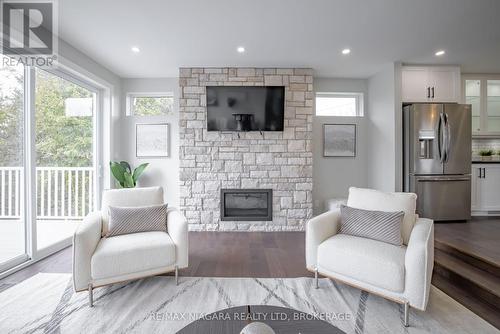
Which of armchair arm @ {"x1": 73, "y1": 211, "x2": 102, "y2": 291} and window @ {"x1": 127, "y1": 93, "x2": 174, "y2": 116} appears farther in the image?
window @ {"x1": 127, "y1": 93, "x2": 174, "y2": 116}

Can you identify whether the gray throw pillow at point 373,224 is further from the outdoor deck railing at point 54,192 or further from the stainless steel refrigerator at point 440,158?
the outdoor deck railing at point 54,192

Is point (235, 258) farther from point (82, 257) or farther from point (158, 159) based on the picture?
point (158, 159)

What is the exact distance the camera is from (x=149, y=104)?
14.7 ft

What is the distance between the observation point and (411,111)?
11.9 feet

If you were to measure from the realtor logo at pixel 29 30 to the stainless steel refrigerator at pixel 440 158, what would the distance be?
4.85m

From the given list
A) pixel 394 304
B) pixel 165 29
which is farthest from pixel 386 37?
pixel 394 304

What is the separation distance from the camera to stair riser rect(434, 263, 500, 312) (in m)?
1.94

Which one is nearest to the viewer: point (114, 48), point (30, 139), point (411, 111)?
point (30, 139)

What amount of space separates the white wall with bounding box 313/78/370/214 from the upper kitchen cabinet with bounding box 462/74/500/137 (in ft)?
5.80

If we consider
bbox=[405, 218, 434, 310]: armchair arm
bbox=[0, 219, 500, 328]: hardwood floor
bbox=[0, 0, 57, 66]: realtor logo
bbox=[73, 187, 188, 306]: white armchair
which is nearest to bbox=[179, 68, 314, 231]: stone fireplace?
bbox=[0, 219, 500, 328]: hardwood floor

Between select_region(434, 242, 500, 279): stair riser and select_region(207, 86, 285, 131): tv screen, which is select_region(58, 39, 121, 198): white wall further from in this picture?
select_region(434, 242, 500, 279): stair riser

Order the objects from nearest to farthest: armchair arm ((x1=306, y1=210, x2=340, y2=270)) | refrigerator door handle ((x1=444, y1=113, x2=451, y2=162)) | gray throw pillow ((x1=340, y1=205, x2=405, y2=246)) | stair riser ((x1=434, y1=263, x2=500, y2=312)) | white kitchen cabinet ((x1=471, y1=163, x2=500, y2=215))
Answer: stair riser ((x1=434, y1=263, x2=500, y2=312)) → gray throw pillow ((x1=340, y1=205, x2=405, y2=246)) → armchair arm ((x1=306, y1=210, x2=340, y2=270)) → refrigerator door handle ((x1=444, y1=113, x2=451, y2=162)) → white kitchen cabinet ((x1=471, y1=163, x2=500, y2=215))

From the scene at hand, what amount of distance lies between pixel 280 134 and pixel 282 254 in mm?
1953

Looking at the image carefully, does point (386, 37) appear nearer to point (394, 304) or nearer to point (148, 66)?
point (394, 304)
